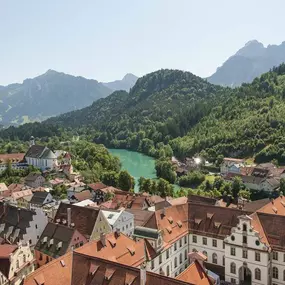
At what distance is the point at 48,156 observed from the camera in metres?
117

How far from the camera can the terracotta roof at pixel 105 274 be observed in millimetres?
27569

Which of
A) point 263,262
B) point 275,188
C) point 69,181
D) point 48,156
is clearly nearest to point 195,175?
point 275,188

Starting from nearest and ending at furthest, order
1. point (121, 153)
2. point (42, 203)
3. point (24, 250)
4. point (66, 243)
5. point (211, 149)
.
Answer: point (24, 250) < point (66, 243) < point (42, 203) < point (211, 149) < point (121, 153)

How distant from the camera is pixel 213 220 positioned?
45.5 m

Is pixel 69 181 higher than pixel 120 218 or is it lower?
lower

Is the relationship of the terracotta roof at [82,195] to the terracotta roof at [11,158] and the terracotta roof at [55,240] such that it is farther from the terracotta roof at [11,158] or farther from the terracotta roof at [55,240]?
the terracotta roof at [11,158]

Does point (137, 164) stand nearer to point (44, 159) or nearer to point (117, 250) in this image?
point (44, 159)

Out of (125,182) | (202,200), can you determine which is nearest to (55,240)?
(202,200)

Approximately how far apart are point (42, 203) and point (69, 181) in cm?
2785

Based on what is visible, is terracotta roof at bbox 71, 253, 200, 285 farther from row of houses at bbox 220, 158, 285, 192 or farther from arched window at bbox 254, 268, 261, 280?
row of houses at bbox 220, 158, 285, 192

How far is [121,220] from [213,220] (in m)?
12.1

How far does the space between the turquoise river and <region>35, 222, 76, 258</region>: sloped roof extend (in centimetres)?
5968

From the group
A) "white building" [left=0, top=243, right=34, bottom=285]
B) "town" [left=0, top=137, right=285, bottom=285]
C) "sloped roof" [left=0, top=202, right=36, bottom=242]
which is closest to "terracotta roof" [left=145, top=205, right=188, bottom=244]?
"town" [left=0, top=137, right=285, bottom=285]

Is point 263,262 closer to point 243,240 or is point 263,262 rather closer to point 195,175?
point 243,240
